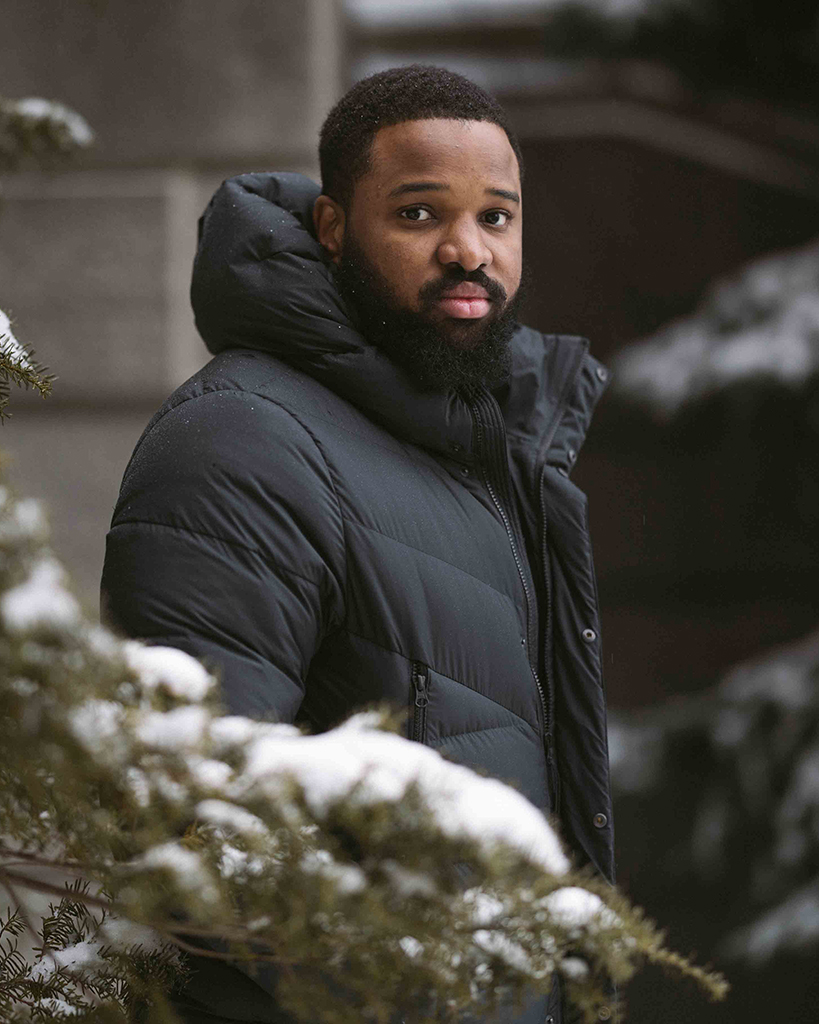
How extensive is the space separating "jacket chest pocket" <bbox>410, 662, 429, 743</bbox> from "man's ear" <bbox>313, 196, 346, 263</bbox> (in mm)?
712

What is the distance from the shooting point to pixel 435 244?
198cm

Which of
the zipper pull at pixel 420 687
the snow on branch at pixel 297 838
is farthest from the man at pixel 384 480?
the snow on branch at pixel 297 838

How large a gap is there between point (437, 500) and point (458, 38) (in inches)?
117

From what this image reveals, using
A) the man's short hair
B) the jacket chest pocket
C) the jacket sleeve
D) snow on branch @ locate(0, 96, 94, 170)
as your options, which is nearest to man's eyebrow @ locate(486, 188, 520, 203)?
the man's short hair

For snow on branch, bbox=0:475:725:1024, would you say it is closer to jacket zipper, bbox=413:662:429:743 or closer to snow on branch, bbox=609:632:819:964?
jacket zipper, bbox=413:662:429:743

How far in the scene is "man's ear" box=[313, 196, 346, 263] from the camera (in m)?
2.10

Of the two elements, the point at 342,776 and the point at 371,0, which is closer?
the point at 342,776

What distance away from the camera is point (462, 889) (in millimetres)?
1172

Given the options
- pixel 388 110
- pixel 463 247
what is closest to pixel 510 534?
pixel 463 247

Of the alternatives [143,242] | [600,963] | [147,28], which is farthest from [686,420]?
[600,963]

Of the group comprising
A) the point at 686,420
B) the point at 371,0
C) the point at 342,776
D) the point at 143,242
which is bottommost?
the point at 342,776

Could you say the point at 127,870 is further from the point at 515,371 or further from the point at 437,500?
the point at 515,371

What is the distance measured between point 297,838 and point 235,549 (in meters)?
0.63

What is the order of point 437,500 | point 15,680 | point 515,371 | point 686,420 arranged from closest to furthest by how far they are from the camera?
point 15,680
point 437,500
point 515,371
point 686,420
